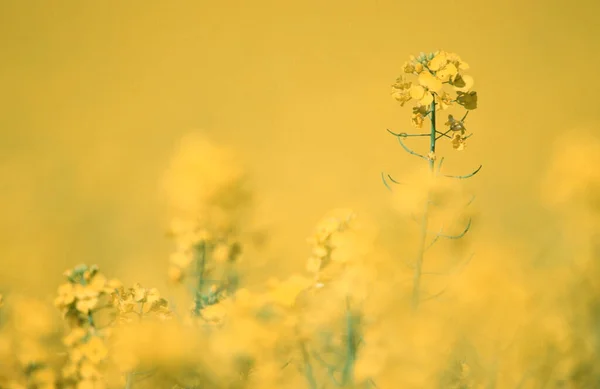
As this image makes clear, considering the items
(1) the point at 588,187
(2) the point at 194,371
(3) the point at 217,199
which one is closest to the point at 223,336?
(2) the point at 194,371

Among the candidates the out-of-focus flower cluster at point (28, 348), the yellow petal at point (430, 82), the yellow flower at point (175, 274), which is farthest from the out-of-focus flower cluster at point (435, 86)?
the out-of-focus flower cluster at point (28, 348)

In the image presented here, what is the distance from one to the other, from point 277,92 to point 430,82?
14.8 ft

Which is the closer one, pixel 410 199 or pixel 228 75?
pixel 410 199

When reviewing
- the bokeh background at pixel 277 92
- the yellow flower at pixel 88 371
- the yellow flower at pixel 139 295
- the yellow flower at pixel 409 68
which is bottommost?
the yellow flower at pixel 88 371

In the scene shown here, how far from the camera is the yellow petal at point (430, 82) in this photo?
1.31 metres

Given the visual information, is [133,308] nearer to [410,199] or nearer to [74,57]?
[410,199]

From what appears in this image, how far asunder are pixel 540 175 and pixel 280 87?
9.14ft

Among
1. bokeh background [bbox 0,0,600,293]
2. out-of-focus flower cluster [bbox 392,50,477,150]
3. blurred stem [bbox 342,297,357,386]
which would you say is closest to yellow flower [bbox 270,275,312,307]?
blurred stem [bbox 342,297,357,386]

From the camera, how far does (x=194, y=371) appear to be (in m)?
1.13

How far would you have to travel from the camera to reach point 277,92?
5.70m

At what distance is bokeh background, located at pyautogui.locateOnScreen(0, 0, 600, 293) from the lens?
507 cm

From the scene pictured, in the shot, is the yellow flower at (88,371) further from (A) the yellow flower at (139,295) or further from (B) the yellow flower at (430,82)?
(B) the yellow flower at (430,82)

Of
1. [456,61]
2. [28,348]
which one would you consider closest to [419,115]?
[456,61]

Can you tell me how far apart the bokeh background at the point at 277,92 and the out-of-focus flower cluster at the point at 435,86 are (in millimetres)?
3350
